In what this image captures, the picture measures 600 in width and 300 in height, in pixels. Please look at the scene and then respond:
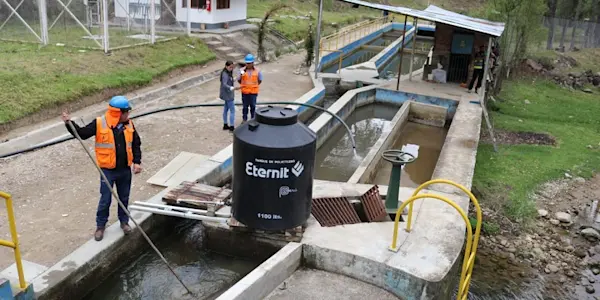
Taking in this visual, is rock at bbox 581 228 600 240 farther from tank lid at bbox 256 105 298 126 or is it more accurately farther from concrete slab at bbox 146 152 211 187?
concrete slab at bbox 146 152 211 187

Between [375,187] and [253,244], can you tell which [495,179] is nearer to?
[375,187]

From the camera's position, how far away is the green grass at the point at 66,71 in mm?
10930

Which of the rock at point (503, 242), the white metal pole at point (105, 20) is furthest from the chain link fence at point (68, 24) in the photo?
the rock at point (503, 242)

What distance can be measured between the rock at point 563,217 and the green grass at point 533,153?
1.38 feet

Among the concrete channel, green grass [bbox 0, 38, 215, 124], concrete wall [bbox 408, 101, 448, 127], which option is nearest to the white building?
green grass [bbox 0, 38, 215, 124]

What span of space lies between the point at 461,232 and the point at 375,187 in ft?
4.47

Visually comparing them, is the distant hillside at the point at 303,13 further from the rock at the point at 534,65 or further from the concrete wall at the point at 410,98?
the concrete wall at the point at 410,98

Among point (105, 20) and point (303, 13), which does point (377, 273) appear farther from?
point (303, 13)

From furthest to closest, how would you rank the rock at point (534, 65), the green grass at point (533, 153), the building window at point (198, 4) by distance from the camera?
the rock at point (534, 65) < the building window at point (198, 4) < the green grass at point (533, 153)

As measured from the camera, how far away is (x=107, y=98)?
42.0 ft

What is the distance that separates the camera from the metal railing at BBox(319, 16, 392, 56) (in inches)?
943

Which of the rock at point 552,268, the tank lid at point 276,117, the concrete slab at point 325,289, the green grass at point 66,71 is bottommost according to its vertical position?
the rock at point 552,268

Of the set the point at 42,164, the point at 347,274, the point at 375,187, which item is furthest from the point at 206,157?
the point at 347,274

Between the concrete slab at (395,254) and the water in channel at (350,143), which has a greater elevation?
the concrete slab at (395,254)
